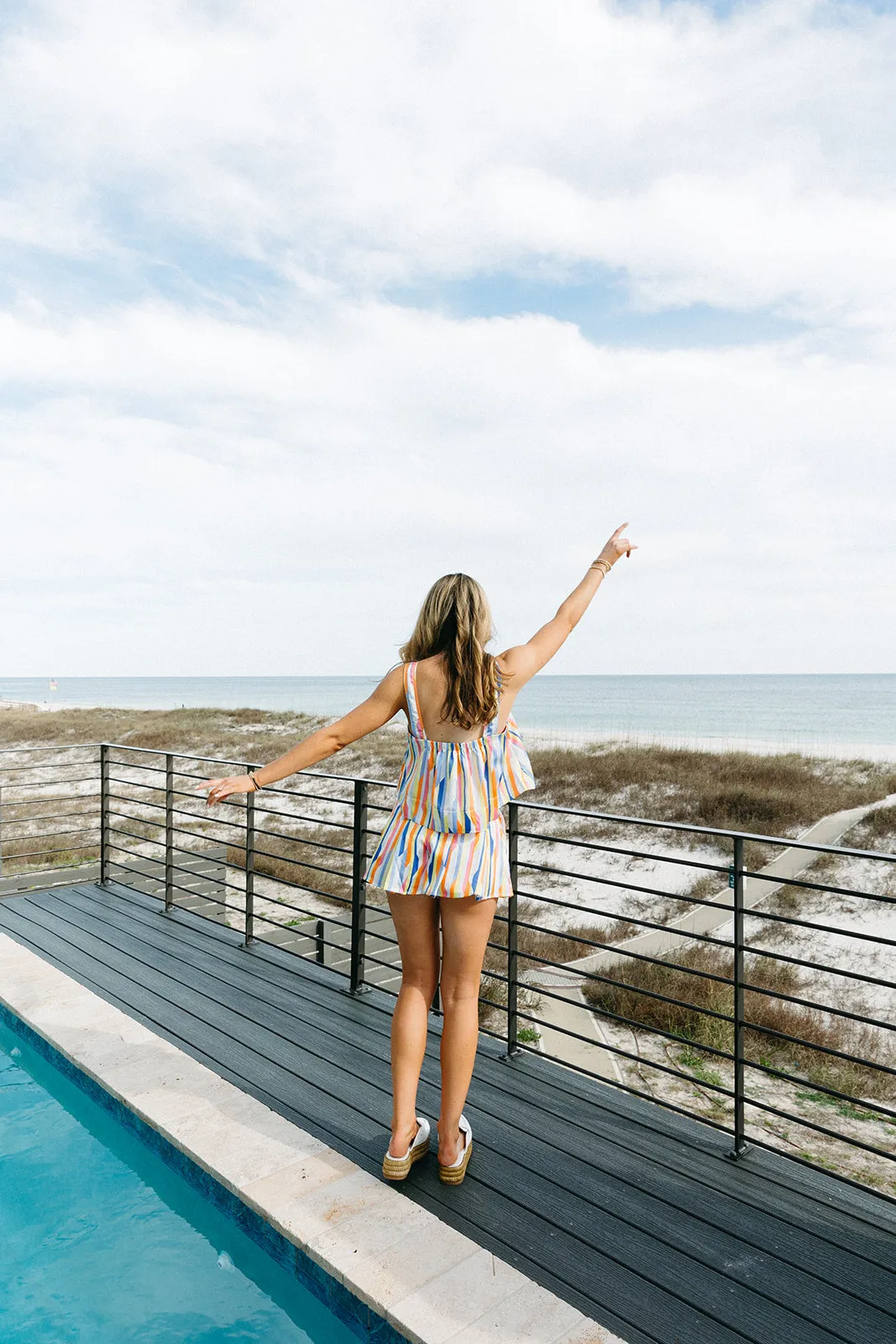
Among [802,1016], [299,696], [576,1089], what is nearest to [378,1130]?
[576,1089]

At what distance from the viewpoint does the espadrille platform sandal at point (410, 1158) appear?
216cm

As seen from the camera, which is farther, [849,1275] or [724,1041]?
[724,1041]

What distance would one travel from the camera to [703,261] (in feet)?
33.8

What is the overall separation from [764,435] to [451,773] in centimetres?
2700

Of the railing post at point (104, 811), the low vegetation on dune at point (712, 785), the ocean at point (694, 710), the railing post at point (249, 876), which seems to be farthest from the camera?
the ocean at point (694, 710)

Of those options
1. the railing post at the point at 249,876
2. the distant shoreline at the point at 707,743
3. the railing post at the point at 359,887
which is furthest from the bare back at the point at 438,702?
the distant shoreline at the point at 707,743

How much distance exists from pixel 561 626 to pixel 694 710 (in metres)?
53.0

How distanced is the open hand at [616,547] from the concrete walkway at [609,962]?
1296mm

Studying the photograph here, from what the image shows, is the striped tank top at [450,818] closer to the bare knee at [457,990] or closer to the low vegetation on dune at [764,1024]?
the bare knee at [457,990]

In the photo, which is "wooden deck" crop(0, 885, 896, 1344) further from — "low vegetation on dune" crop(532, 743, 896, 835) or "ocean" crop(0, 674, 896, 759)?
"ocean" crop(0, 674, 896, 759)

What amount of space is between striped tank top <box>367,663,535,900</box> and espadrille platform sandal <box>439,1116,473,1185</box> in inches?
27.6

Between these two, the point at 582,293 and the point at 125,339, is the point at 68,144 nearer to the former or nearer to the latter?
the point at 125,339

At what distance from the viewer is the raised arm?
2.02 metres

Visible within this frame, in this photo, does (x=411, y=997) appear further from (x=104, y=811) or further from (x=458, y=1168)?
(x=104, y=811)
